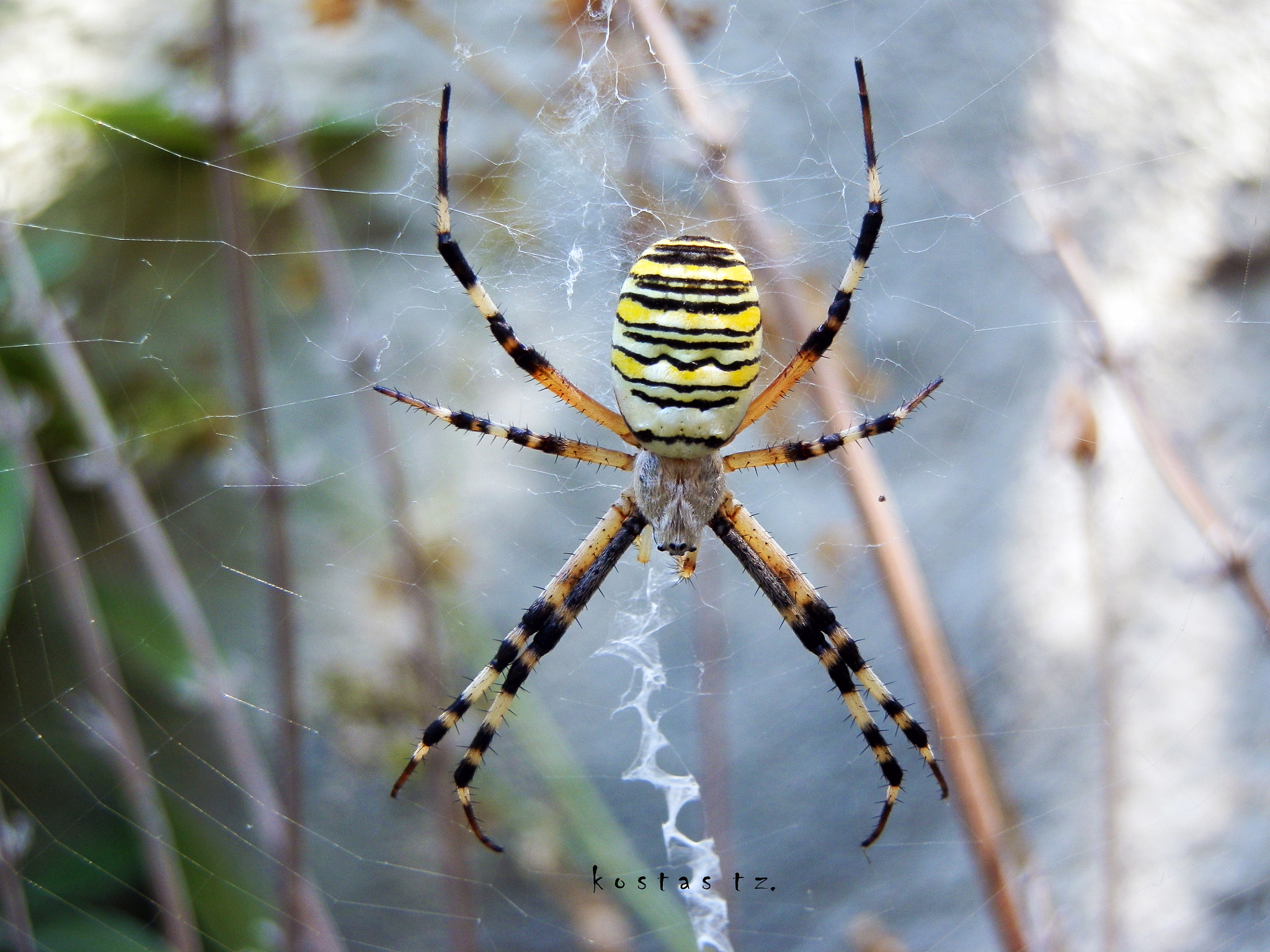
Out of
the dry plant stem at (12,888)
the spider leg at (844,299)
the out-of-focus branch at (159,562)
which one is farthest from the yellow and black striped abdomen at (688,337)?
the dry plant stem at (12,888)

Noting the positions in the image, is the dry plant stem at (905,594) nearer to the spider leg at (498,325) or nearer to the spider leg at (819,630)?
the spider leg at (498,325)

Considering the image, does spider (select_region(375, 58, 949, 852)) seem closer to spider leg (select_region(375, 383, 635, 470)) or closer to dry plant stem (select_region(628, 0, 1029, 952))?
spider leg (select_region(375, 383, 635, 470))

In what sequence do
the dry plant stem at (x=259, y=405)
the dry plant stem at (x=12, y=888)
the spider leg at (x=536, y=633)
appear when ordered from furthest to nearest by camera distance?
the spider leg at (x=536, y=633) → the dry plant stem at (x=12, y=888) → the dry plant stem at (x=259, y=405)

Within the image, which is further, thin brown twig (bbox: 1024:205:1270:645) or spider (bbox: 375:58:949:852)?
spider (bbox: 375:58:949:852)

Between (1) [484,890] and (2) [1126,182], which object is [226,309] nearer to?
(1) [484,890]

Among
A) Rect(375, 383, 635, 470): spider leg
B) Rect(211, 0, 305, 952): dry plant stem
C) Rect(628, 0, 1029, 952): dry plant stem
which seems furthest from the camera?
Rect(375, 383, 635, 470): spider leg

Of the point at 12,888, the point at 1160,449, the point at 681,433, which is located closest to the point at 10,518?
the point at 12,888

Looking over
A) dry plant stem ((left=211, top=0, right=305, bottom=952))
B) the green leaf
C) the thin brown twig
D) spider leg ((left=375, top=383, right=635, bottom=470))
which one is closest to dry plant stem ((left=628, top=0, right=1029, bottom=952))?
the thin brown twig
